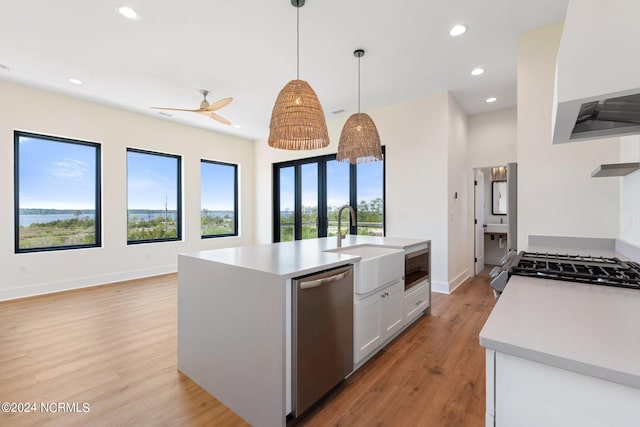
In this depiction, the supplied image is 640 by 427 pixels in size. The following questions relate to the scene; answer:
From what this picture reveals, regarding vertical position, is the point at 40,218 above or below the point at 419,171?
below

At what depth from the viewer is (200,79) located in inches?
154

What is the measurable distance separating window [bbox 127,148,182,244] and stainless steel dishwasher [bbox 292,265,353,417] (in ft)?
16.0

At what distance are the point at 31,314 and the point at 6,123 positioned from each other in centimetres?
268

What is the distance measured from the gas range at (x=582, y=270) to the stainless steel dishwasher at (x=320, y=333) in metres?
0.94

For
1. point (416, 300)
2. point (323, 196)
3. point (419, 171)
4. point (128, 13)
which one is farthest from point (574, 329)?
point (323, 196)

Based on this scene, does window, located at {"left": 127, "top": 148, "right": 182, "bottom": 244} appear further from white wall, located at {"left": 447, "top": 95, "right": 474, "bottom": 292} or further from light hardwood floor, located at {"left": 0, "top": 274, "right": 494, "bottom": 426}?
white wall, located at {"left": 447, "top": 95, "right": 474, "bottom": 292}

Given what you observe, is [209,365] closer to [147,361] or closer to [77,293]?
[147,361]

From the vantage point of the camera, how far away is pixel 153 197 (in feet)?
18.3

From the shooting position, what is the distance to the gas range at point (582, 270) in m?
1.19

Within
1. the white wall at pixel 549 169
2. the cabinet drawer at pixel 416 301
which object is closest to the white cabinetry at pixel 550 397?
the cabinet drawer at pixel 416 301

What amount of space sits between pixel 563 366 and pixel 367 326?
5.41ft

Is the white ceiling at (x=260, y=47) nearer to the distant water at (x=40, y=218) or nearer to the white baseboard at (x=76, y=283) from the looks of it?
the distant water at (x=40, y=218)

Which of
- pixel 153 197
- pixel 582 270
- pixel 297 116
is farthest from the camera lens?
pixel 153 197

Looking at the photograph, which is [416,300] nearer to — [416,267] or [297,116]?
[416,267]
